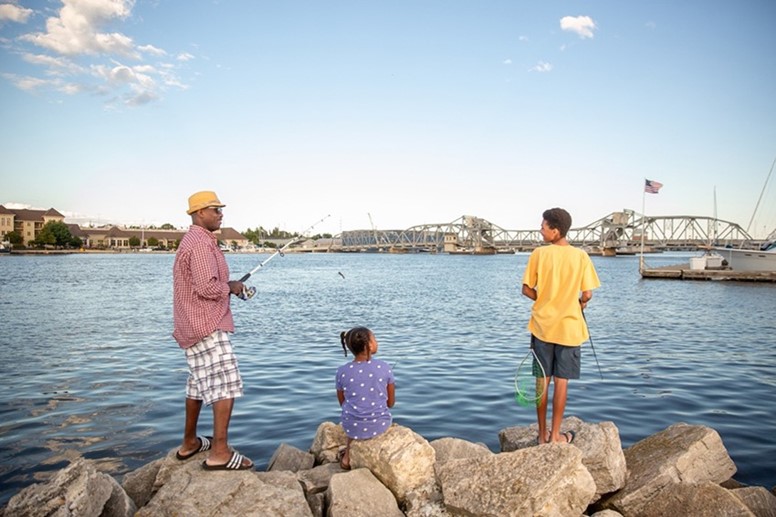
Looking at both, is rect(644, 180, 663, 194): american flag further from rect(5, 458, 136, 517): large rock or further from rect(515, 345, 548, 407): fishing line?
rect(5, 458, 136, 517): large rock

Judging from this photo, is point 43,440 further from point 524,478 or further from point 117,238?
point 117,238

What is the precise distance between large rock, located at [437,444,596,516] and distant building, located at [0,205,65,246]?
17033 cm

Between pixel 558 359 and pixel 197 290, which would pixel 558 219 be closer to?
pixel 558 359

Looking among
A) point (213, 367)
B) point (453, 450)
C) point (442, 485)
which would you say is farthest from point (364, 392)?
point (213, 367)

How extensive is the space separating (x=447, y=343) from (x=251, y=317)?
10546mm

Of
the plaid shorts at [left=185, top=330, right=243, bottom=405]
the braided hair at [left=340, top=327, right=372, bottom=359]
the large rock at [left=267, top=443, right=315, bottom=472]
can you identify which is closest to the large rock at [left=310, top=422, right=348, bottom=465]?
the large rock at [left=267, top=443, right=315, bottom=472]

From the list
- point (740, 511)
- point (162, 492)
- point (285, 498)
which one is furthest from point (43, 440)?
point (740, 511)

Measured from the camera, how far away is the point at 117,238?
19075 centimetres

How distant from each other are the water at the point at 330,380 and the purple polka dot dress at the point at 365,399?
254cm

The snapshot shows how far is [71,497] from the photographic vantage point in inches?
169

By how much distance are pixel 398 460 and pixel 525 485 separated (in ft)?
4.08

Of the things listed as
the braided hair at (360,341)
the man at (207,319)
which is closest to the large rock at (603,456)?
the braided hair at (360,341)

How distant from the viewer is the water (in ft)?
27.2

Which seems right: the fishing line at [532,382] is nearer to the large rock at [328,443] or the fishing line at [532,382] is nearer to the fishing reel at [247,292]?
the large rock at [328,443]
